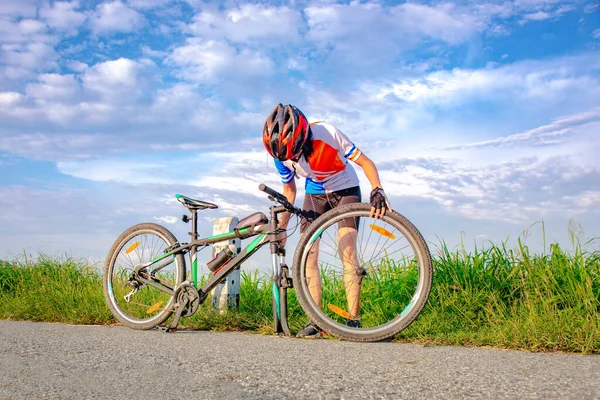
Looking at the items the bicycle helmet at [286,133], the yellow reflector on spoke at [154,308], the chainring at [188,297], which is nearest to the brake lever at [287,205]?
the bicycle helmet at [286,133]

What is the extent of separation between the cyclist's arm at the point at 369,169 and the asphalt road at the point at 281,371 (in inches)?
57.3

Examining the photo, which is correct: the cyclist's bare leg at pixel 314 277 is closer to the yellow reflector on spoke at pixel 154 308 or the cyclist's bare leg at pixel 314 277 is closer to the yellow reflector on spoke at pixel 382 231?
the yellow reflector on spoke at pixel 382 231

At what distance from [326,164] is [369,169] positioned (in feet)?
1.47

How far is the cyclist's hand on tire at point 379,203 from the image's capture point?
5.13 m

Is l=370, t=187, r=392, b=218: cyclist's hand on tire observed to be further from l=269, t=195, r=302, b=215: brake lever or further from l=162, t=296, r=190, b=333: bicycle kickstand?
l=162, t=296, r=190, b=333: bicycle kickstand

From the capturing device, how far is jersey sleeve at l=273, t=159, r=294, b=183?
591 centimetres

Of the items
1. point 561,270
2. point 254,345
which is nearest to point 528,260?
point 561,270

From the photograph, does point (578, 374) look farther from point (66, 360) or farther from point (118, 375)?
point (66, 360)

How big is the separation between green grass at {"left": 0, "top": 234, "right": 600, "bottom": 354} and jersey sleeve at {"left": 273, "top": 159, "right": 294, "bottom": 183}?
1.50 metres

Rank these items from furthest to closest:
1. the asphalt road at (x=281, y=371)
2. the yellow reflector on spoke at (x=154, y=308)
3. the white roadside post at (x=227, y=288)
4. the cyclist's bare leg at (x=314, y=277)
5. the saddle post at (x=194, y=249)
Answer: the white roadside post at (x=227, y=288), the yellow reflector on spoke at (x=154, y=308), the saddle post at (x=194, y=249), the cyclist's bare leg at (x=314, y=277), the asphalt road at (x=281, y=371)

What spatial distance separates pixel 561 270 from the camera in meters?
5.80

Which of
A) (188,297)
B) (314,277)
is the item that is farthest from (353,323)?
(188,297)

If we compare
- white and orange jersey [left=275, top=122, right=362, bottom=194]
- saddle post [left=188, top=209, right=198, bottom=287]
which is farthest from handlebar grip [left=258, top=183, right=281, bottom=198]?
saddle post [left=188, top=209, right=198, bottom=287]

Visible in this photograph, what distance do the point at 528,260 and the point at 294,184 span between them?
260 cm
